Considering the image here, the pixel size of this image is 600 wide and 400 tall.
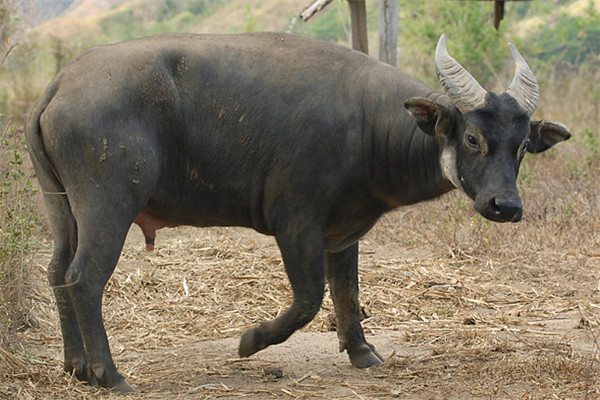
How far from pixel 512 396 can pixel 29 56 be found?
15.1 meters

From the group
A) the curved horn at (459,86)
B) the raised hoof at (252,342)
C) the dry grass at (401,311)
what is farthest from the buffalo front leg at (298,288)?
the curved horn at (459,86)

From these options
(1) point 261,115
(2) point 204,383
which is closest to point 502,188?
(1) point 261,115

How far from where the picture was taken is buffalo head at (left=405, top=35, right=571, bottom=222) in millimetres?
4559

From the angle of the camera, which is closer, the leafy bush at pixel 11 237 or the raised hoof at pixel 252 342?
the raised hoof at pixel 252 342

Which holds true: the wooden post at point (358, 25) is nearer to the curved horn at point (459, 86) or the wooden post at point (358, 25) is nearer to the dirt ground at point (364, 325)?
the dirt ground at point (364, 325)

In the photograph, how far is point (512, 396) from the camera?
14.8 ft

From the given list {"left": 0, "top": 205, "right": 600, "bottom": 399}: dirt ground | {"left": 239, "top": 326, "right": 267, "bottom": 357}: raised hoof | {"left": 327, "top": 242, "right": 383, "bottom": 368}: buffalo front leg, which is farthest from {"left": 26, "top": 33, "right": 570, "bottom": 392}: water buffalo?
{"left": 0, "top": 205, "right": 600, "bottom": 399}: dirt ground

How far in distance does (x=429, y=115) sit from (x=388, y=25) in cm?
435

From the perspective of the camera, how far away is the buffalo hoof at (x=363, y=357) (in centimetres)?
547

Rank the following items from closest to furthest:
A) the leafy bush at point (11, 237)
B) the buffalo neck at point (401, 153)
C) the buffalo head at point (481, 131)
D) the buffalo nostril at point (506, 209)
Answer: the buffalo nostril at point (506, 209)
the buffalo head at point (481, 131)
the buffalo neck at point (401, 153)
the leafy bush at point (11, 237)

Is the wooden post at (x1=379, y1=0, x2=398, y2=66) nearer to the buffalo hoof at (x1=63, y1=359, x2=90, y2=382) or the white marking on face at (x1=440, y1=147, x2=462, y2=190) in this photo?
the white marking on face at (x1=440, y1=147, x2=462, y2=190)

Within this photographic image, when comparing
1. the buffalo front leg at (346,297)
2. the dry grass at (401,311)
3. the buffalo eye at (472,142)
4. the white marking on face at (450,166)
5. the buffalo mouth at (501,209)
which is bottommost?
the dry grass at (401,311)

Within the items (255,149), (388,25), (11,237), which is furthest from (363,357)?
(388,25)

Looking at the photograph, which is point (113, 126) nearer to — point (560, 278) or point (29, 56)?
point (560, 278)
